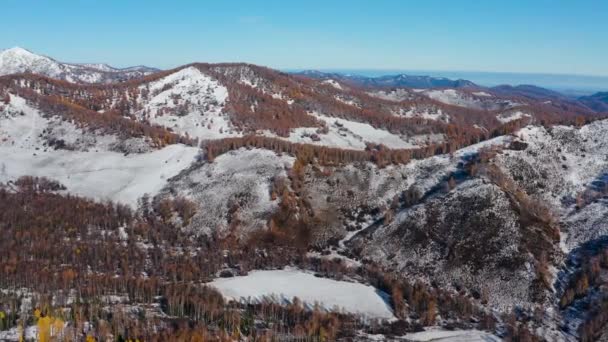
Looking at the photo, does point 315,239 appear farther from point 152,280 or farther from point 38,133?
point 38,133

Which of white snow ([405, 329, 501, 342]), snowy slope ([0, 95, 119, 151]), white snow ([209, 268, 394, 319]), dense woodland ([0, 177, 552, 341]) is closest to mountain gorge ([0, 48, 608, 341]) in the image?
dense woodland ([0, 177, 552, 341])

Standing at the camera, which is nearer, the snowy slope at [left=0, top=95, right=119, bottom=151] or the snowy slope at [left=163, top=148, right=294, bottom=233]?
the snowy slope at [left=163, top=148, right=294, bottom=233]

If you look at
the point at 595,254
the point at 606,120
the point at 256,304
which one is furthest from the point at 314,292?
the point at 606,120

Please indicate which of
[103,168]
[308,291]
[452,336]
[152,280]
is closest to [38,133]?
[103,168]

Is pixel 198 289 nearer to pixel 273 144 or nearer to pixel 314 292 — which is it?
pixel 314 292

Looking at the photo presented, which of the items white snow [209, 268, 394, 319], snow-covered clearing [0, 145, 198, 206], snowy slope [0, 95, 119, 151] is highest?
snowy slope [0, 95, 119, 151]

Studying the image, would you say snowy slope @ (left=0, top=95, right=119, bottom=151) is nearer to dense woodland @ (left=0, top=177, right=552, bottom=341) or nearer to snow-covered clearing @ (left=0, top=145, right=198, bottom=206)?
snow-covered clearing @ (left=0, top=145, right=198, bottom=206)

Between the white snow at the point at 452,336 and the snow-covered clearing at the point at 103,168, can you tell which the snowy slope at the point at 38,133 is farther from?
the white snow at the point at 452,336
